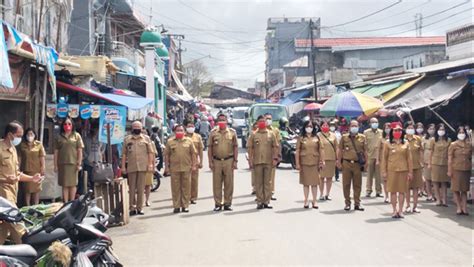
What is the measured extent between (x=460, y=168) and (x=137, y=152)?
20.9 ft

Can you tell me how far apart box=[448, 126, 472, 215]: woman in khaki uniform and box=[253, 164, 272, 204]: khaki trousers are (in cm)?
358

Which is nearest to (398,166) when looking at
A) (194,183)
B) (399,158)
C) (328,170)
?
(399,158)

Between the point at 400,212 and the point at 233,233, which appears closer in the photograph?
the point at 233,233

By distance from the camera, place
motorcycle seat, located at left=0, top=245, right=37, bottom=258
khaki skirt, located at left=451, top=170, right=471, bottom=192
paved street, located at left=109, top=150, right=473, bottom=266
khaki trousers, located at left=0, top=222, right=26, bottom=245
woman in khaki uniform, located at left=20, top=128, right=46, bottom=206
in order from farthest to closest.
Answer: khaki skirt, located at left=451, top=170, right=471, bottom=192 < woman in khaki uniform, located at left=20, top=128, right=46, bottom=206 < paved street, located at left=109, top=150, right=473, bottom=266 < khaki trousers, located at left=0, top=222, right=26, bottom=245 < motorcycle seat, located at left=0, top=245, right=37, bottom=258

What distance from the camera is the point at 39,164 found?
1062 centimetres

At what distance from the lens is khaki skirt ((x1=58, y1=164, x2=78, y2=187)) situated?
451 inches

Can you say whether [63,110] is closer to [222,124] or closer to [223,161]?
[222,124]

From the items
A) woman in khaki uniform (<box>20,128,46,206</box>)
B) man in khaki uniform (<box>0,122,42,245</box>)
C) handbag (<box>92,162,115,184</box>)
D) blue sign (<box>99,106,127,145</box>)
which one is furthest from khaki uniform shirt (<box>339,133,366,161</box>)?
man in khaki uniform (<box>0,122,42,245</box>)

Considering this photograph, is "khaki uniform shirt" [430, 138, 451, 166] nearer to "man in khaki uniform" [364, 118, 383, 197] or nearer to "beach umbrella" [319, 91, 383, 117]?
"man in khaki uniform" [364, 118, 383, 197]

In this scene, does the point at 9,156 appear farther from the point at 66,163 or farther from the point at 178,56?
the point at 178,56

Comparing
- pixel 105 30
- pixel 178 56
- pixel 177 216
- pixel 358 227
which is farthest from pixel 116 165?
pixel 178 56

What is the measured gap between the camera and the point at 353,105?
63.6 ft

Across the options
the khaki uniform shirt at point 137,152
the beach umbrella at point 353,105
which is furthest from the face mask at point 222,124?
the beach umbrella at point 353,105

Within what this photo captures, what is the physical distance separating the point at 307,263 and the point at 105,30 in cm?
1866
